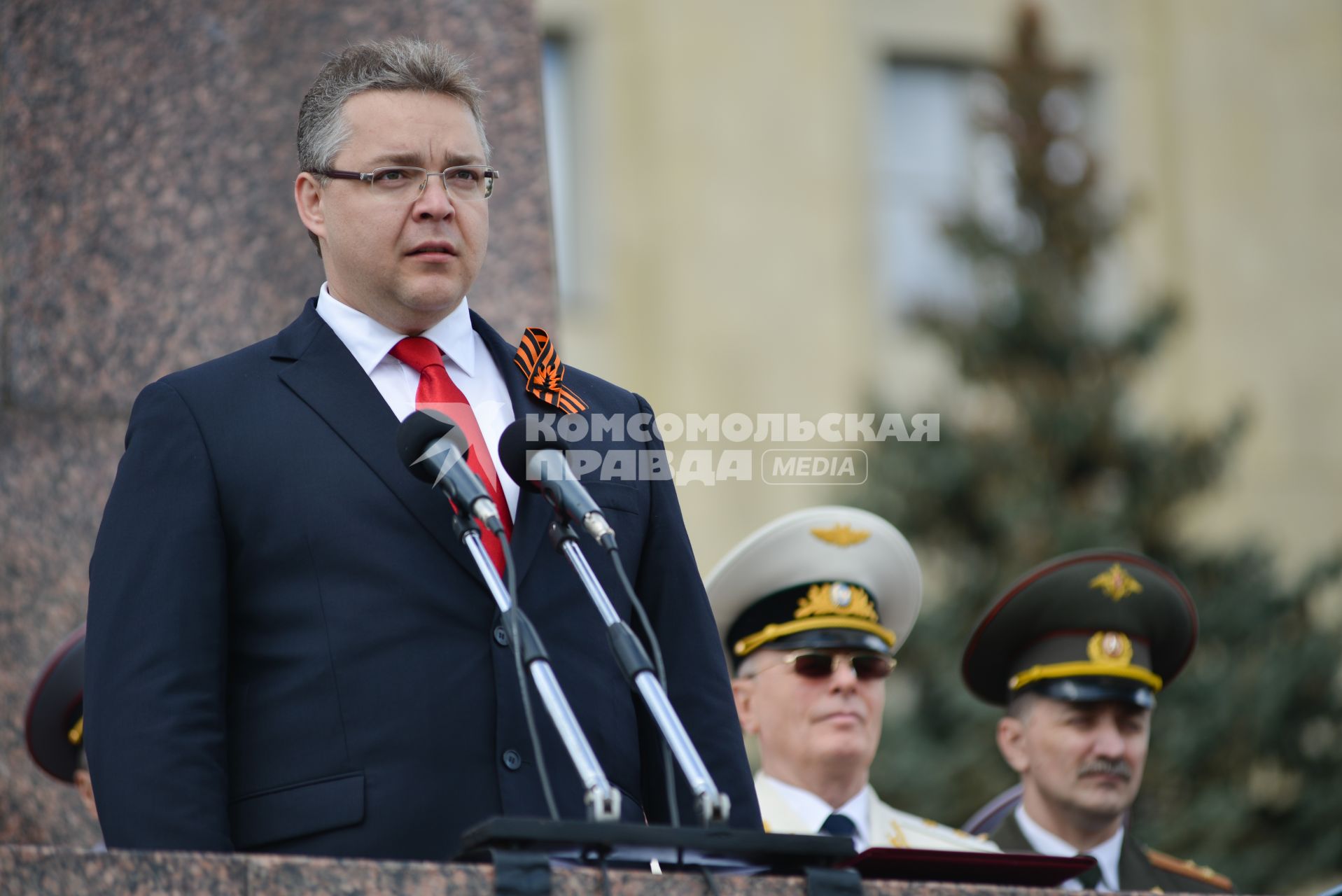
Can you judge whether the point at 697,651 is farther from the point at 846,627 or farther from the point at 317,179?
the point at 846,627

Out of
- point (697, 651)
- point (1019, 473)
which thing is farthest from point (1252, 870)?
point (697, 651)

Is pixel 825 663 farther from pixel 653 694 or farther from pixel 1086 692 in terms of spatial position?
pixel 653 694

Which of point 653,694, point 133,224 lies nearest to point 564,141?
point 133,224

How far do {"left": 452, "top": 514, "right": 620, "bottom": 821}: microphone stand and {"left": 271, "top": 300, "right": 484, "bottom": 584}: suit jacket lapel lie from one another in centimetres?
16

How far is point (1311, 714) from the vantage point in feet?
35.1

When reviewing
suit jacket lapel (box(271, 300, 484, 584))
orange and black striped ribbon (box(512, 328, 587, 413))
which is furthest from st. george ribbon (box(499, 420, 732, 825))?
orange and black striped ribbon (box(512, 328, 587, 413))

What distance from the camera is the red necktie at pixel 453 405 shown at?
3.06 meters

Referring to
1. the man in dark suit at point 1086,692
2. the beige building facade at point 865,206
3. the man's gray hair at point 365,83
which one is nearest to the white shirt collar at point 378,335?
the man's gray hair at point 365,83

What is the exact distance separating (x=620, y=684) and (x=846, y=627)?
2238 millimetres

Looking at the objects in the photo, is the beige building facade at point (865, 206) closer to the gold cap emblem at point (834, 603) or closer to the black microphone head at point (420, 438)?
the gold cap emblem at point (834, 603)

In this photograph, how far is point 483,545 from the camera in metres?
2.93

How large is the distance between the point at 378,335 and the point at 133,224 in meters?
2.12

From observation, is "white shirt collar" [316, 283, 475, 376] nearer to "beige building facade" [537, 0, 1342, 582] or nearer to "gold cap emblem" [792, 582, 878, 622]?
"gold cap emblem" [792, 582, 878, 622]

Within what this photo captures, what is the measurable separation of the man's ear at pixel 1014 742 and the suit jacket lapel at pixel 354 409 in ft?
9.40
